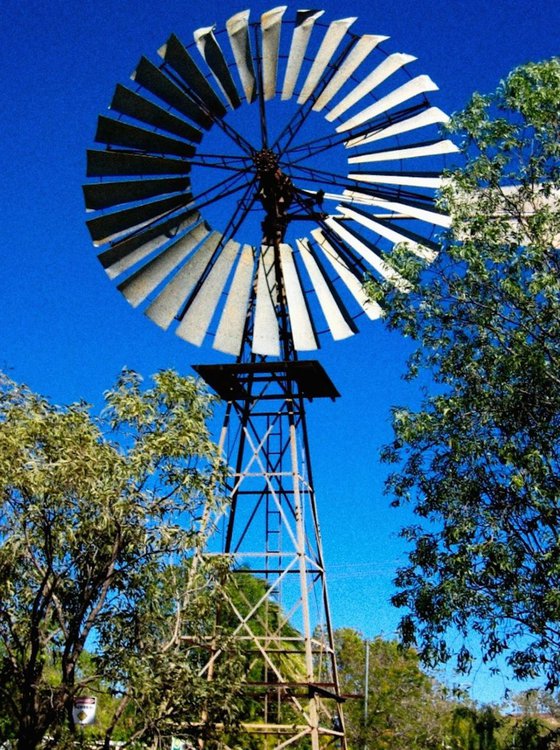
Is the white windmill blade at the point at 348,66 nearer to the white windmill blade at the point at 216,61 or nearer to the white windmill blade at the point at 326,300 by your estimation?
the white windmill blade at the point at 216,61

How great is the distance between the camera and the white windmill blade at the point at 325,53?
1447 centimetres

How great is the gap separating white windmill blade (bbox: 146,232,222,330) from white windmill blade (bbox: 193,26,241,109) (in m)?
2.38

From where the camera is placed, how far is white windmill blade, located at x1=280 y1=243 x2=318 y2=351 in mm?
15523

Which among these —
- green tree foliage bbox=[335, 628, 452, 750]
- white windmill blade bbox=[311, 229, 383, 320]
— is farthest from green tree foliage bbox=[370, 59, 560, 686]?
green tree foliage bbox=[335, 628, 452, 750]

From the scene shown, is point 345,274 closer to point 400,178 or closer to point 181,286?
point 400,178

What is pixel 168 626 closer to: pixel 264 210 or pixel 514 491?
pixel 514 491

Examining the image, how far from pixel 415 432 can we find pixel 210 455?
9.55 ft

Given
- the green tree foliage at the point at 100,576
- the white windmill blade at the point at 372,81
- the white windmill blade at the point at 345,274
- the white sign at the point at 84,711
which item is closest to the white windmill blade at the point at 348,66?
the white windmill blade at the point at 372,81

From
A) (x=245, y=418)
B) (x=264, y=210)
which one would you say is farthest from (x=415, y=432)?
(x=264, y=210)

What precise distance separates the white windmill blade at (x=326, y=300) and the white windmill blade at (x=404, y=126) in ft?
6.19

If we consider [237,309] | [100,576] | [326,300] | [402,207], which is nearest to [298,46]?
[402,207]

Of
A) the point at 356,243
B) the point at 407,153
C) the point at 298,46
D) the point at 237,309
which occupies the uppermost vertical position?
the point at 298,46

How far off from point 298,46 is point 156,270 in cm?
412

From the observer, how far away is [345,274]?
51.9 feet
